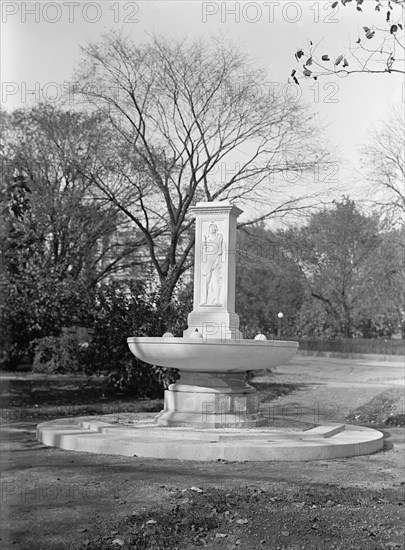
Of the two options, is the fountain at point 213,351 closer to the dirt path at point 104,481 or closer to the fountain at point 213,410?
the fountain at point 213,410

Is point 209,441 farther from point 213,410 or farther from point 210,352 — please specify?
point 213,410

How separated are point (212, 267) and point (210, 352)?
1.74 m

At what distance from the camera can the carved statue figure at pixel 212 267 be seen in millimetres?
10898

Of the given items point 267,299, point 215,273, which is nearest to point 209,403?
point 215,273

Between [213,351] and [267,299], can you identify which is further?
[267,299]

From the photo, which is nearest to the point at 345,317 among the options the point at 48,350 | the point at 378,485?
the point at 48,350

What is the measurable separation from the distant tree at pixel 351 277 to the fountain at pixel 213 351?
25.6 m

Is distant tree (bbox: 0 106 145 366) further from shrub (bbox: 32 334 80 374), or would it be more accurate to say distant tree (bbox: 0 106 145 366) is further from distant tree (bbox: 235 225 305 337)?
distant tree (bbox: 235 225 305 337)

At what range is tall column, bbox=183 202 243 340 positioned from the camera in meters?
10.8

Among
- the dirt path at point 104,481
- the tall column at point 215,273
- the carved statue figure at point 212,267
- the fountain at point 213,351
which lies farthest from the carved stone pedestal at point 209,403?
the dirt path at point 104,481

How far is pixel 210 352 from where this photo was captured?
9570 millimetres

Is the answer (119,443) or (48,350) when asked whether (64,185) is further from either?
(119,443)

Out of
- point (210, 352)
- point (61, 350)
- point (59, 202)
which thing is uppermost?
point (59, 202)

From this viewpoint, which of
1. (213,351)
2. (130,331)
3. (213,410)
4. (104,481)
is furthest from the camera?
(130,331)
